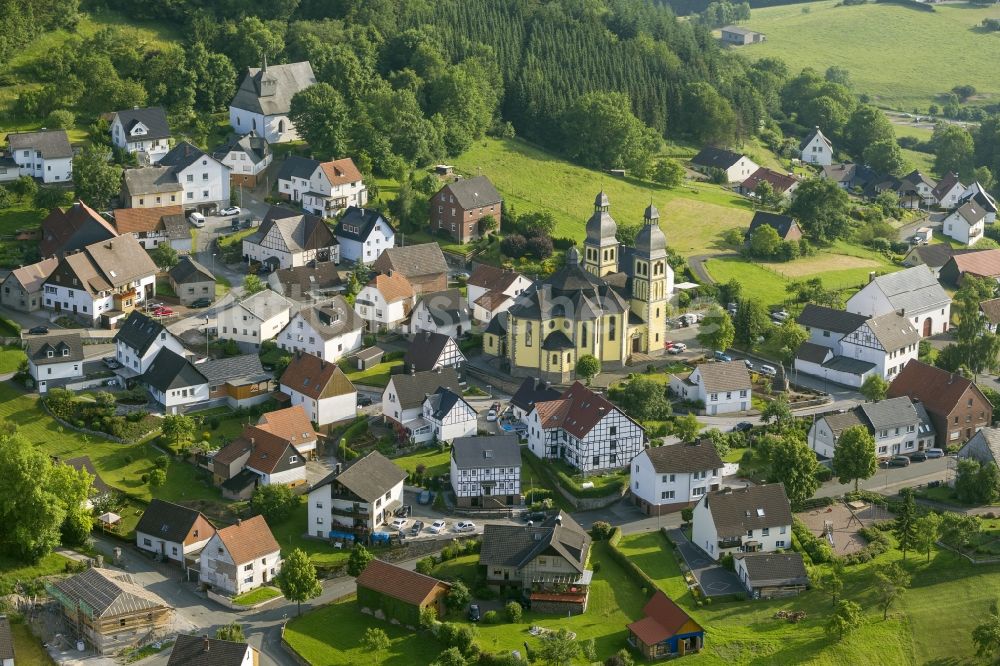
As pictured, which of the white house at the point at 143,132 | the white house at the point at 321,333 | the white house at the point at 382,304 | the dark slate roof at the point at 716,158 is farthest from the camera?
the dark slate roof at the point at 716,158

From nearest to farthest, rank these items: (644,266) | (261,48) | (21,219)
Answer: (644,266), (21,219), (261,48)

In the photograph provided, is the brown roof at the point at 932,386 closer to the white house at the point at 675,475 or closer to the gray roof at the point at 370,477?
the white house at the point at 675,475

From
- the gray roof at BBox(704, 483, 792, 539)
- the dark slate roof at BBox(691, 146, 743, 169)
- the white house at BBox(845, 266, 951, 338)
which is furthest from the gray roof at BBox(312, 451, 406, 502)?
the dark slate roof at BBox(691, 146, 743, 169)

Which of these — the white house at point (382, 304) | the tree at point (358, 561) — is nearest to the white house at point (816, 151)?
the white house at point (382, 304)

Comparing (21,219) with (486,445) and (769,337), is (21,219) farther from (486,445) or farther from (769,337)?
(769,337)

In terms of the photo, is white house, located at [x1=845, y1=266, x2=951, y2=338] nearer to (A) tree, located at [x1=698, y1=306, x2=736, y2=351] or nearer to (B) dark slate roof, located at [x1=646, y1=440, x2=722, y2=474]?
(A) tree, located at [x1=698, y1=306, x2=736, y2=351]

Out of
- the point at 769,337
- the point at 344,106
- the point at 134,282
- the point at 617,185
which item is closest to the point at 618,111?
the point at 617,185

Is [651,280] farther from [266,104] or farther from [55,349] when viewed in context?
[266,104]
